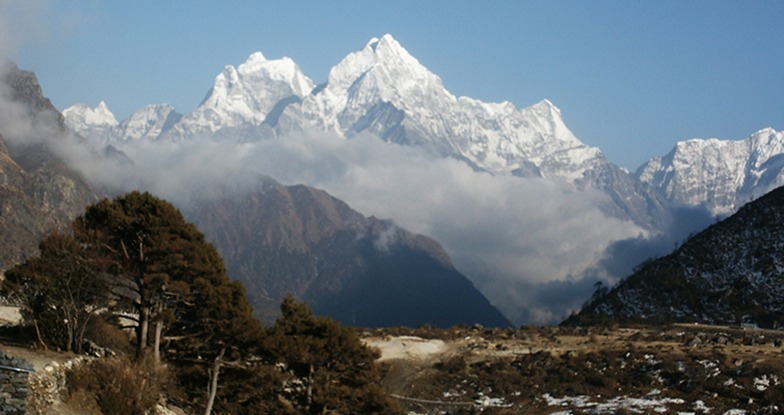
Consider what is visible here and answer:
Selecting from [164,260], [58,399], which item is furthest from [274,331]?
[58,399]

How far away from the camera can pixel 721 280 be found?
105312 millimetres

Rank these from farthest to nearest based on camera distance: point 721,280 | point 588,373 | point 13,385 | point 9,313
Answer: point 721,280, point 588,373, point 9,313, point 13,385

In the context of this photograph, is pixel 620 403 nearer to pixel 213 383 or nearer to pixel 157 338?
pixel 213 383

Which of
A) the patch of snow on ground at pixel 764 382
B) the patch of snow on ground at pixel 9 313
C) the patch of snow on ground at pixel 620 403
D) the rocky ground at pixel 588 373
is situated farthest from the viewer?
the patch of snow on ground at pixel 9 313

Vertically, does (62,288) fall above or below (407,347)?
above

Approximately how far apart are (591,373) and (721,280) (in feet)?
204

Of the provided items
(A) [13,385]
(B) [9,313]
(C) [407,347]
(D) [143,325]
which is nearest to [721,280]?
(C) [407,347]

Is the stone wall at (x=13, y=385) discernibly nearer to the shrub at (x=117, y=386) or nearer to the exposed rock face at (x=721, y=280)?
the shrub at (x=117, y=386)

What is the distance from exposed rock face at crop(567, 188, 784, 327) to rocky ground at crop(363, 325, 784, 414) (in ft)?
83.0

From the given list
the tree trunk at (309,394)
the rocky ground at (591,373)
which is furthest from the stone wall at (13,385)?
the rocky ground at (591,373)

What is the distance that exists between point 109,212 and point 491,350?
43795 mm

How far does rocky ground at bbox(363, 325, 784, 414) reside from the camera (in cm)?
4719

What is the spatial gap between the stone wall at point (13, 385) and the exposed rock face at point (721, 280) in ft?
302

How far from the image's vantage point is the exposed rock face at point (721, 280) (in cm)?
9731
